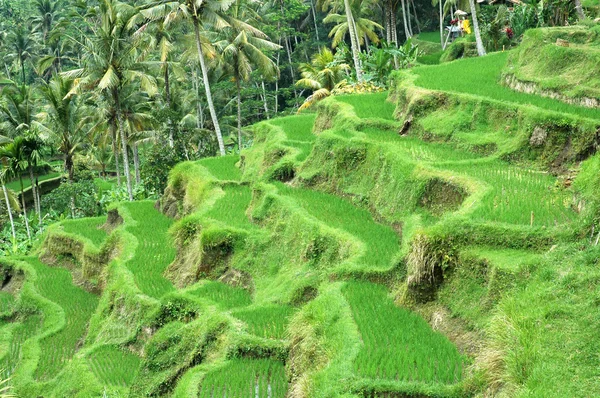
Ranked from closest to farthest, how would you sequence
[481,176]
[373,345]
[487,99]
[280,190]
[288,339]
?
1. [373,345]
2. [288,339]
3. [481,176]
4. [487,99]
5. [280,190]

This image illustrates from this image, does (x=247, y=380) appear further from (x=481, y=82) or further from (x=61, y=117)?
(x=61, y=117)

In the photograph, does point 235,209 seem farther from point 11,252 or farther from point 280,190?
point 11,252

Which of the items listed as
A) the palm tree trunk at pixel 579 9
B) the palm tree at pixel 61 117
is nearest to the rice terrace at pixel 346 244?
the palm tree trunk at pixel 579 9

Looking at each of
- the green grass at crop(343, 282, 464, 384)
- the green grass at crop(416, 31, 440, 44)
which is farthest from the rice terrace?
the green grass at crop(416, 31, 440, 44)

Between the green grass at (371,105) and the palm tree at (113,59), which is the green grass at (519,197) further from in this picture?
the palm tree at (113,59)

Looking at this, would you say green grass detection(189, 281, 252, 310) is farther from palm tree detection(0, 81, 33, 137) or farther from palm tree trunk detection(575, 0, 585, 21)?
palm tree detection(0, 81, 33, 137)

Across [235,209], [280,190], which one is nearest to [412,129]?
[280,190]
